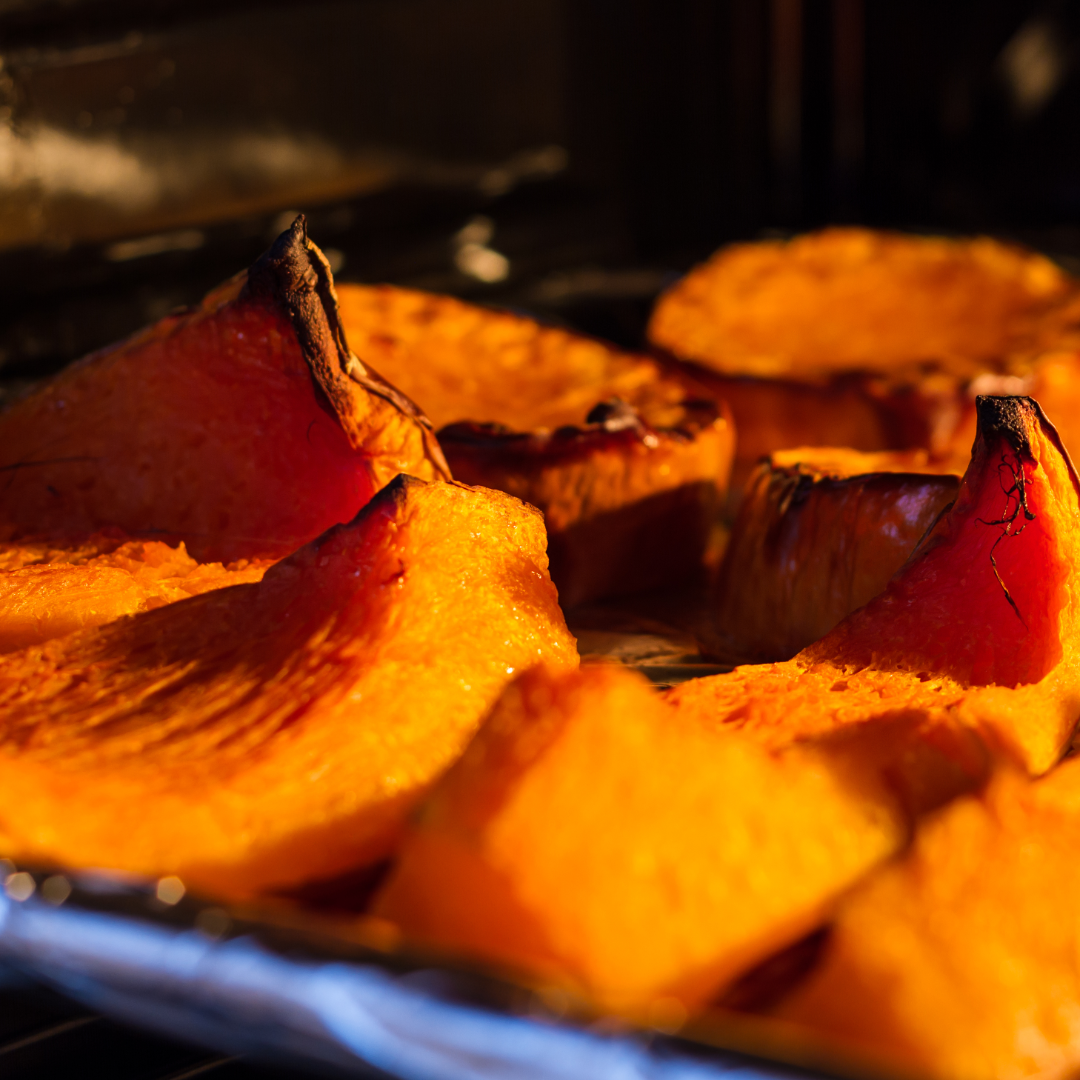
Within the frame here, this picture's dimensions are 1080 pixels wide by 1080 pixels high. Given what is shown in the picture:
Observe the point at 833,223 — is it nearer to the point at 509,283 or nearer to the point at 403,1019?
the point at 509,283

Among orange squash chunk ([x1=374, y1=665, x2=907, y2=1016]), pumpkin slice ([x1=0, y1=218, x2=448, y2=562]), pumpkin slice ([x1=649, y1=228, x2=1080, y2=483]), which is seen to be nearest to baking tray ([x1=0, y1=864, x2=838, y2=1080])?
orange squash chunk ([x1=374, y1=665, x2=907, y2=1016])

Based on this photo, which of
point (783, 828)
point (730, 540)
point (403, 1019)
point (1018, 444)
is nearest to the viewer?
point (403, 1019)

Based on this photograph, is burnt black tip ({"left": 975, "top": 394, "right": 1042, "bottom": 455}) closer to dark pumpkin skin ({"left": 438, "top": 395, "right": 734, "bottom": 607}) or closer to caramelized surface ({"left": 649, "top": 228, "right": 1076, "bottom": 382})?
dark pumpkin skin ({"left": 438, "top": 395, "right": 734, "bottom": 607})

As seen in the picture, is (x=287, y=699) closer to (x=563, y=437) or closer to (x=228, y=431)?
(x=228, y=431)

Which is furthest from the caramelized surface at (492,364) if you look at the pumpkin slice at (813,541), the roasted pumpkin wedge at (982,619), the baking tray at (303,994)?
the baking tray at (303,994)

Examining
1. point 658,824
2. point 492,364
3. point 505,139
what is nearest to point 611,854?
point 658,824

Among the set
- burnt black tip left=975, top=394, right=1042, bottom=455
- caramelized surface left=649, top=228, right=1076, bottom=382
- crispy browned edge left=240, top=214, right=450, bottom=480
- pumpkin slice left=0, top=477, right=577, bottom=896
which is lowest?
caramelized surface left=649, top=228, right=1076, bottom=382

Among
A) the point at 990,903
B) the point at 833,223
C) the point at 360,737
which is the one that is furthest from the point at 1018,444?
the point at 833,223

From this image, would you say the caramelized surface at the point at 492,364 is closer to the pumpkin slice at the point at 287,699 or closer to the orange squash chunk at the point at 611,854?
the pumpkin slice at the point at 287,699
